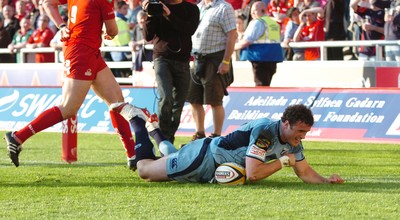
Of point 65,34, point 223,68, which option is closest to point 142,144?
point 65,34

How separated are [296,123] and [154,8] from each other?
384 cm

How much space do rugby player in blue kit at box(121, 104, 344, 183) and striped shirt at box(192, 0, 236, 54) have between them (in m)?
4.53

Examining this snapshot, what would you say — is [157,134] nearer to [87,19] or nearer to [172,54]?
[87,19]

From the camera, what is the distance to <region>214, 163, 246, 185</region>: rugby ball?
30.5 ft

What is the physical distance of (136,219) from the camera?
→ 7.52 meters

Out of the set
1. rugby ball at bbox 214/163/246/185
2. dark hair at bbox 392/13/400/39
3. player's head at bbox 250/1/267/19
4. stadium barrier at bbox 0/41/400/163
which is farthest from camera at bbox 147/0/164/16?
dark hair at bbox 392/13/400/39

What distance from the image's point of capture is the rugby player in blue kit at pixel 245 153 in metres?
9.04

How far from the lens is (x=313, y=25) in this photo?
65.5 feet

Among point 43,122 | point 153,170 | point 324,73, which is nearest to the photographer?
point 153,170

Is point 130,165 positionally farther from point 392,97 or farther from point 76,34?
point 392,97

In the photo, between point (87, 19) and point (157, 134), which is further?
point (87, 19)

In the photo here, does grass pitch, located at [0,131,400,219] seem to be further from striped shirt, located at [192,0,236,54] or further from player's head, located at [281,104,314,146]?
striped shirt, located at [192,0,236,54]

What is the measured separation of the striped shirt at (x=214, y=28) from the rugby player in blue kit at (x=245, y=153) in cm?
453

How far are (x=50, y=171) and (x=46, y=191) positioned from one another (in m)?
1.92
